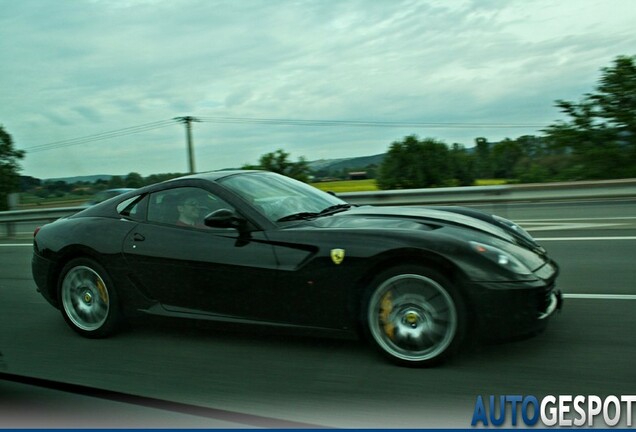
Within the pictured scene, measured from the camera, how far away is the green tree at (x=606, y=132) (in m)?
20.3

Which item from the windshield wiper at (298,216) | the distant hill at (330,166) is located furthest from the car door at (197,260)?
the distant hill at (330,166)

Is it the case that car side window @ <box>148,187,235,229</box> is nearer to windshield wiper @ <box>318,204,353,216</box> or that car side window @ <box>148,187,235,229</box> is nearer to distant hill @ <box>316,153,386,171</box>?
windshield wiper @ <box>318,204,353,216</box>

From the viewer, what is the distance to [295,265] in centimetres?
400

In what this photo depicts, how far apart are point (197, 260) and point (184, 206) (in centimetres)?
53

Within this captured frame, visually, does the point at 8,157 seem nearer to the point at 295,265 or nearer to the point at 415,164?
the point at 415,164

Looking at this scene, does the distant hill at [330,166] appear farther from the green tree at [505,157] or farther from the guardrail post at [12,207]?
the green tree at [505,157]

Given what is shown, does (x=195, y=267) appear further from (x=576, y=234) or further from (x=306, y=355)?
(x=576, y=234)

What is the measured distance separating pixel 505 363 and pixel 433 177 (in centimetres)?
2553

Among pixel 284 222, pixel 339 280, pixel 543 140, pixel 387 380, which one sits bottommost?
pixel 387 380

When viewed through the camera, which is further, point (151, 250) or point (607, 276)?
point (607, 276)

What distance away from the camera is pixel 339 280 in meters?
3.88

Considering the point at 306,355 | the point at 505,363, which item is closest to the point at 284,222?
the point at 306,355

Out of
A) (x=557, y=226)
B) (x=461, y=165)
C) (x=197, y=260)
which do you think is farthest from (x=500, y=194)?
(x=461, y=165)

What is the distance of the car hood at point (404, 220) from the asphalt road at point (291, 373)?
0.80 meters
